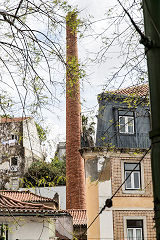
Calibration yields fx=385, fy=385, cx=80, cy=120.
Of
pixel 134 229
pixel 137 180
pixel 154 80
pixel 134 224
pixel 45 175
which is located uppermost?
pixel 45 175

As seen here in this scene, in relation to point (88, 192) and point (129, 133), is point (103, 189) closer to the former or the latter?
point (88, 192)

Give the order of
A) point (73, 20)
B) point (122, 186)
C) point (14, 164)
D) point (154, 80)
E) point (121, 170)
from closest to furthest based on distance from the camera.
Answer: point (154, 80) < point (73, 20) < point (122, 186) < point (121, 170) < point (14, 164)

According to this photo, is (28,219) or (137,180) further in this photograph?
(137,180)

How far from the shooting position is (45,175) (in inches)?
1177

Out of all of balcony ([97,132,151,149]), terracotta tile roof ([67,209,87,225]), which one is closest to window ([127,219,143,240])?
balcony ([97,132,151,149])

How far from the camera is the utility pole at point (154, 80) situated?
1615 millimetres

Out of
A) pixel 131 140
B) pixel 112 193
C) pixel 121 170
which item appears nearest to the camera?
pixel 112 193

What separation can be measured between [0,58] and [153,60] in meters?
3.35

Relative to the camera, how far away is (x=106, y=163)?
1579 cm

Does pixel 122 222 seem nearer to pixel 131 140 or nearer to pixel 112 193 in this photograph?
pixel 112 193

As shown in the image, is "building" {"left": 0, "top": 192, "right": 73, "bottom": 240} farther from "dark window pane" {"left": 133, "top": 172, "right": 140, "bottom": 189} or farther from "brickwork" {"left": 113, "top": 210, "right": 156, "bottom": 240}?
"dark window pane" {"left": 133, "top": 172, "right": 140, "bottom": 189}

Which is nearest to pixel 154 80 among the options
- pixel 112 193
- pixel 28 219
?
pixel 28 219

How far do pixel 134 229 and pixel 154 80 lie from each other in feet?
45.5

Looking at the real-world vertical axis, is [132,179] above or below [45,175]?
below
